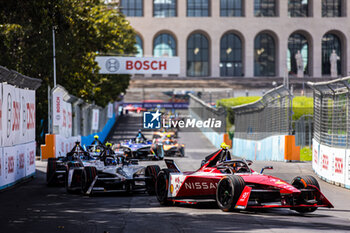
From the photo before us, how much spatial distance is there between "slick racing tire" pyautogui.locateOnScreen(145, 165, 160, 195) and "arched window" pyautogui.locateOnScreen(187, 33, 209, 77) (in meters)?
95.5

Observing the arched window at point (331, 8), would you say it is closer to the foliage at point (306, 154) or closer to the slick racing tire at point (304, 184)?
the foliage at point (306, 154)

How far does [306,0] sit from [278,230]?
345 ft

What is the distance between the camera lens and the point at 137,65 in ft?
135

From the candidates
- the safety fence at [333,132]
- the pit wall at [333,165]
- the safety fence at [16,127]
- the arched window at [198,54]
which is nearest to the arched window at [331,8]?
the arched window at [198,54]

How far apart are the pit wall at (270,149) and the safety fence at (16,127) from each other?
10.7m

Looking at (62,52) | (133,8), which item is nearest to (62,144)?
(62,52)

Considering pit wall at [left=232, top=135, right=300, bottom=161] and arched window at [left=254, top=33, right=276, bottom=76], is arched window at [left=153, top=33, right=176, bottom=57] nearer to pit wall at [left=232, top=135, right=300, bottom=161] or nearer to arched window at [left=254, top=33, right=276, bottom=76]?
arched window at [left=254, top=33, right=276, bottom=76]

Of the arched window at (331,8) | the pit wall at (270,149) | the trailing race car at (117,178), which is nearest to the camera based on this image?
the trailing race car at (117,178)

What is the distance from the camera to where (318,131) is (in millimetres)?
22500

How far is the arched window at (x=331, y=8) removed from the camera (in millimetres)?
110625

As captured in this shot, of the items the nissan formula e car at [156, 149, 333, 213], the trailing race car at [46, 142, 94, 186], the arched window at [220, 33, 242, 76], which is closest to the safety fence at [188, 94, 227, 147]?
the trailing race car at [46, 142, 94, 186]

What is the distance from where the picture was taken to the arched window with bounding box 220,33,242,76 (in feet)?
367

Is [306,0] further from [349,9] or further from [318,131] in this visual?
[318,131]

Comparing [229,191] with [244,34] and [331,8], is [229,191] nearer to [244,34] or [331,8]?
[244,34]
